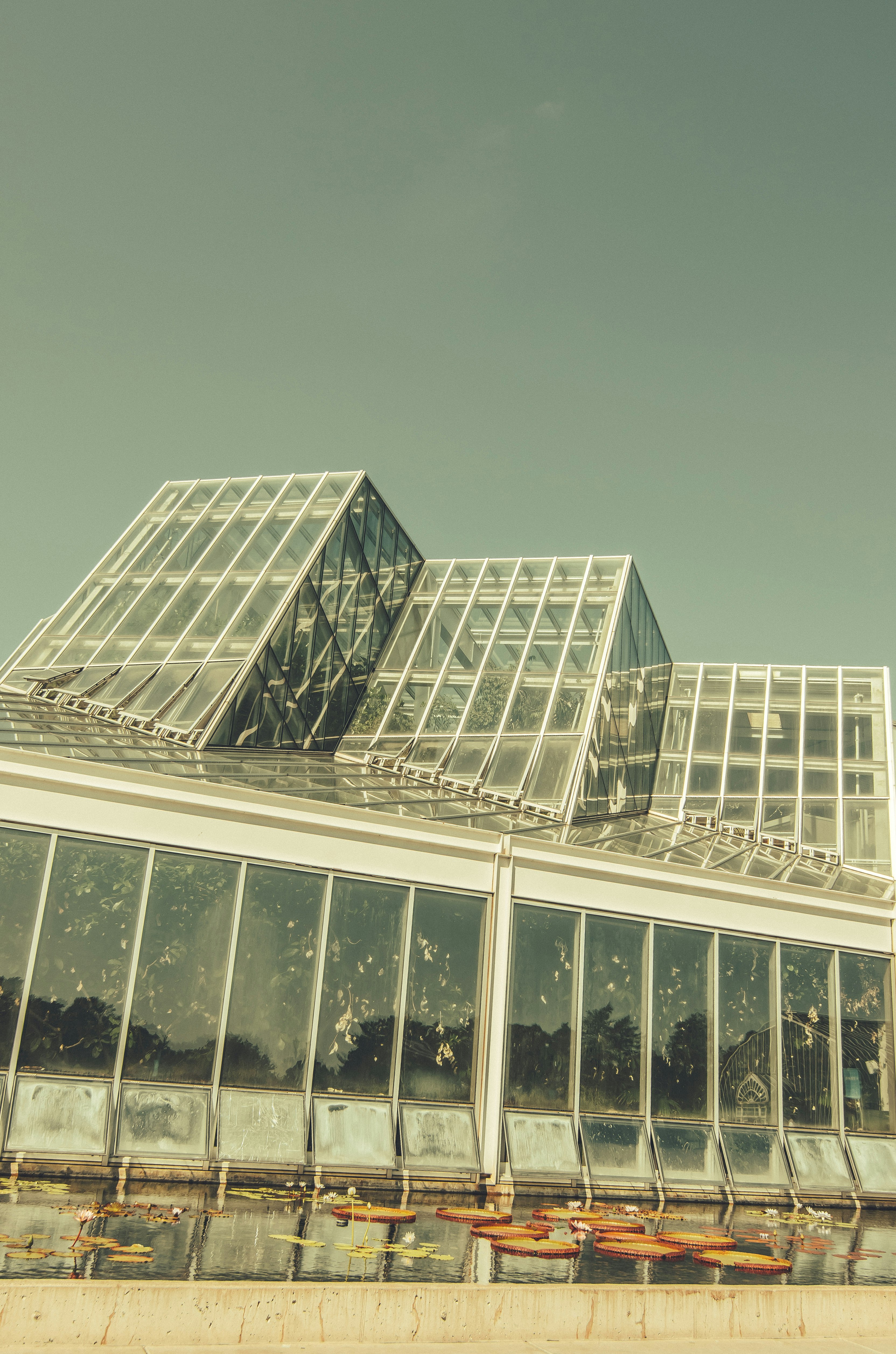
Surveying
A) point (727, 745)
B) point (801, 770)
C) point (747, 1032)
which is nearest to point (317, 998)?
point (747, 1032)

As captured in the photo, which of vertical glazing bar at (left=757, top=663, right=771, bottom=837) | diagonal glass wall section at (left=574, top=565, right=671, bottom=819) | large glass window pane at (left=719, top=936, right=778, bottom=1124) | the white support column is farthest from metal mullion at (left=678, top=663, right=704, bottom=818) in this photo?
the white support column

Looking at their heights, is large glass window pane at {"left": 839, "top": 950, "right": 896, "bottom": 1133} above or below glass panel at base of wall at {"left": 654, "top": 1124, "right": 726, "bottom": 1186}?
above

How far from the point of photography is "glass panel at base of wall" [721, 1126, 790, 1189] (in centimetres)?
1420

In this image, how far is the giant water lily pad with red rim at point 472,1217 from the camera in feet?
34.9

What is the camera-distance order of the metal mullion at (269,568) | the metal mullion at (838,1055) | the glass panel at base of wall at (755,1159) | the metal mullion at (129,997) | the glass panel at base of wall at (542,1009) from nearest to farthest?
the metal mullion at (129,997)
the glass panel at base of wall at (542,1009)
the glass panel at base of wall at (755,1159)
the metal mullion at (838,1055)
the metal mullion at (269,568)

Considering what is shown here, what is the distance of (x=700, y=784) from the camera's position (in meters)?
26.3

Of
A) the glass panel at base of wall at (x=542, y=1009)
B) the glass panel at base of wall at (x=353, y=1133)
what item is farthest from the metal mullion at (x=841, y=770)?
the glass panel at base of wall at (x=353, y=1133)

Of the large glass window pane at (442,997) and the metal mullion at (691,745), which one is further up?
the metal mullion at (691,745)

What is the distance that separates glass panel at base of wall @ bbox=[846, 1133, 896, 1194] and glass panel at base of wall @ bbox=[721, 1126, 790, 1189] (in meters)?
1.40

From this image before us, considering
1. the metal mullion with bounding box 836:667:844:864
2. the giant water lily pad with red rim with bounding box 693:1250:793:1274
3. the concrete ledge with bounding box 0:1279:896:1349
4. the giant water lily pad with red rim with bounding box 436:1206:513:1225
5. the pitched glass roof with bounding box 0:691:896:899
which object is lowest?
the concrete ledge with bounding box 0:1279:896:1349

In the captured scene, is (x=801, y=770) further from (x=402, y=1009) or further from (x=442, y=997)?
(x=402, y=1009)

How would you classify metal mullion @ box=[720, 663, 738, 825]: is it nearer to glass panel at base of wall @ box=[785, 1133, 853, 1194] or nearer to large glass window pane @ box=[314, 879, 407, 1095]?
glass panel at base of wall @ box=[785, 1133, 853, 1194]

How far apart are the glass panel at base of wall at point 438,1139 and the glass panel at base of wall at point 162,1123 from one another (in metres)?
2.45

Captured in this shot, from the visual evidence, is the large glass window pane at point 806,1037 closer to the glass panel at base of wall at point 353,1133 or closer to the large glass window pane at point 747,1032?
the large glass window pane at point 747,1032
